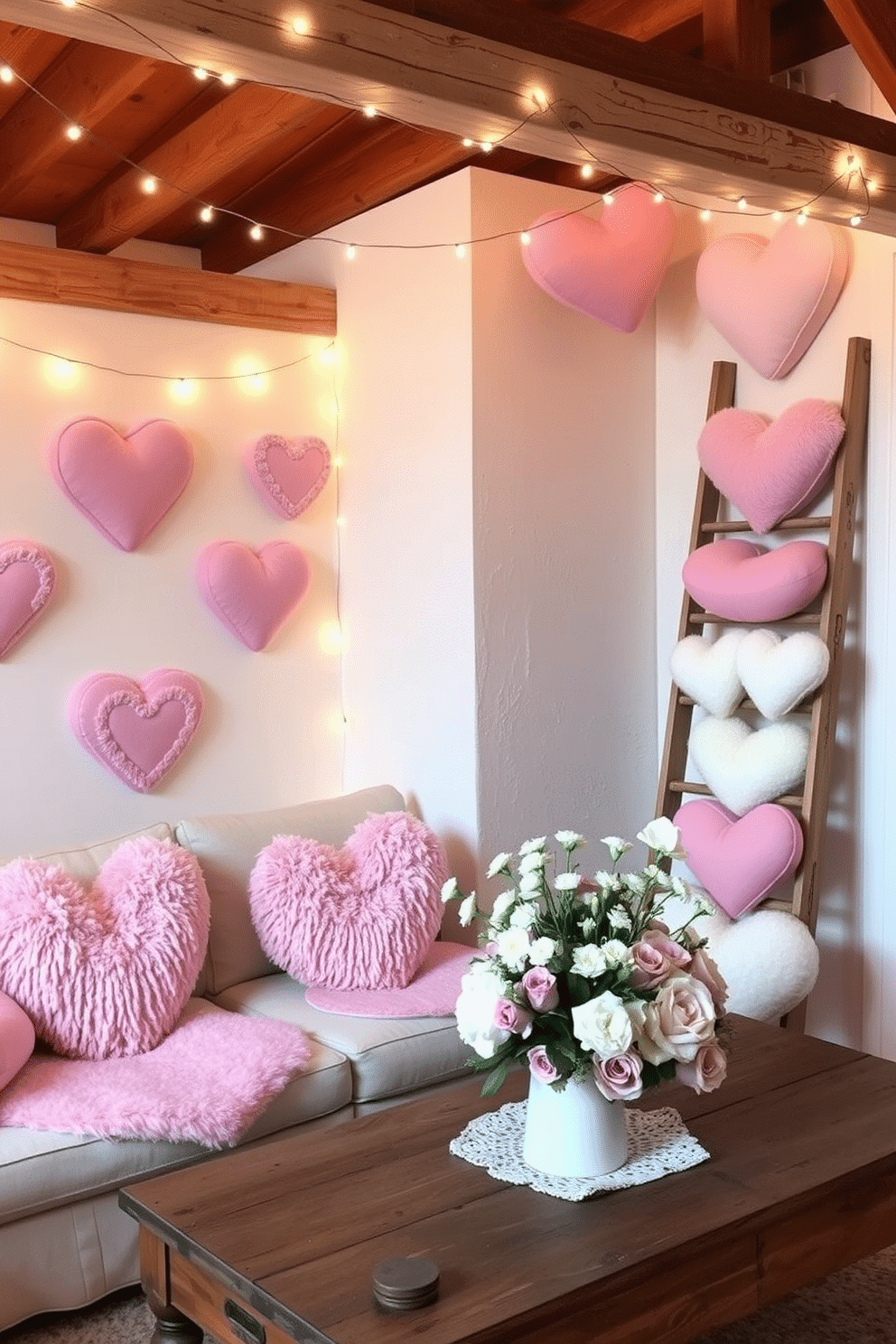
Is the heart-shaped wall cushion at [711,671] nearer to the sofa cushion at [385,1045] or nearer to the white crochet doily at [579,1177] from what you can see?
the sofa cushion at [385,1045]

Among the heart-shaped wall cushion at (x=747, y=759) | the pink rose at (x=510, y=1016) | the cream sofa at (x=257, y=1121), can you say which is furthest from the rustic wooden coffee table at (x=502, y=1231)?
the heart-shaped wall cushion at (x=747, y=759)

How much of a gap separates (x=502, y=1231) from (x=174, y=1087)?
91cm

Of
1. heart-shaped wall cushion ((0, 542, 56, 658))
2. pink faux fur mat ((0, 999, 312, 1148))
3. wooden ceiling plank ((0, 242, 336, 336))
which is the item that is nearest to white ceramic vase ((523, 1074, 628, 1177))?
pink faux fur mat ((0, 999, 312, 1148))

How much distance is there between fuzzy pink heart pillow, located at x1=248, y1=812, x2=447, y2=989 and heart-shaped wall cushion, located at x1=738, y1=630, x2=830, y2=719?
0.90 metres

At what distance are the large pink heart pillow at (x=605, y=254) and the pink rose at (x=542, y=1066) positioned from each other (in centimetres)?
212

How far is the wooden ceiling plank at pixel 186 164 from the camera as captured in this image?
10.4 feet

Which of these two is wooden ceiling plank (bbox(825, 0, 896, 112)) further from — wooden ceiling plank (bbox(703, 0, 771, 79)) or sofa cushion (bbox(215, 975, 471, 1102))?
sofa cushion (bbox(215, 975, 471, 1102))

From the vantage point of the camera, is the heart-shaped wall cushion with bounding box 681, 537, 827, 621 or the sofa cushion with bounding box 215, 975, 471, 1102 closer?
the sofa cushion with bounding box 215, 975, 471, 1102

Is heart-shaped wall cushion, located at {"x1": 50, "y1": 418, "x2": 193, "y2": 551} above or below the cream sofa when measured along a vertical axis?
above

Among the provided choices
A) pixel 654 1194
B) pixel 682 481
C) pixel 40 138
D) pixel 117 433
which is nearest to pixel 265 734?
pixel 117 433

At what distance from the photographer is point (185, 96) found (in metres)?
3.27

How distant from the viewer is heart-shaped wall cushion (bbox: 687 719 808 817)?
10.7 ft

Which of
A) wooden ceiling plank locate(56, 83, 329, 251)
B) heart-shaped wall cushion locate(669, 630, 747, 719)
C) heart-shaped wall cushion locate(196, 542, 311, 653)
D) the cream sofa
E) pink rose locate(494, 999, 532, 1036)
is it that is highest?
wooden ceiling plank locate(56, 83, 329, 251)

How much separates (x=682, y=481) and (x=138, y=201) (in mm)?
1703
